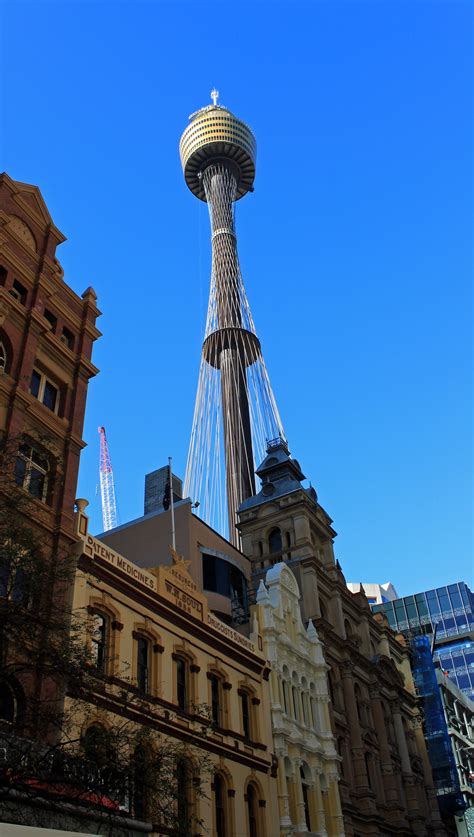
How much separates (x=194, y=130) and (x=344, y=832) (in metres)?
129

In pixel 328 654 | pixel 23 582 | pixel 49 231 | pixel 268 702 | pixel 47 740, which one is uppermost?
pixel 49 231

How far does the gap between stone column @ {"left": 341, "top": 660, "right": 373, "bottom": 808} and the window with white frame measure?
99.1ft

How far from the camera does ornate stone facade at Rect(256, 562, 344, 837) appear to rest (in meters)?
40.5

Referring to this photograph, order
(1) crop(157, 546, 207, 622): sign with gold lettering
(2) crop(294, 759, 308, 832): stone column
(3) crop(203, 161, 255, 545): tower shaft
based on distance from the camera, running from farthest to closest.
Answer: (3) crop(203, 161, 255, 545): tower shaft
(2) crop(294, 759, 308, 832): stone column
(1) crop(157, 546, 207, 622): sign with gold lettering

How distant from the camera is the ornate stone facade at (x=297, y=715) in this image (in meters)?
40.5

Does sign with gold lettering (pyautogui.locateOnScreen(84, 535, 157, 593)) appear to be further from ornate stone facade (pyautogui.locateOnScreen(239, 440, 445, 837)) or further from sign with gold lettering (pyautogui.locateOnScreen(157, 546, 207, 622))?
ornate stone facade (pyautogui.locateOnScreen(239, 440, 445, 837))

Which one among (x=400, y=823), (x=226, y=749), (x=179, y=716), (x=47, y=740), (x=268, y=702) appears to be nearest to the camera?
(x=47, y=740)

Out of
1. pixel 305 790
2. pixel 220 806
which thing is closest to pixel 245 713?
pixel 220 806

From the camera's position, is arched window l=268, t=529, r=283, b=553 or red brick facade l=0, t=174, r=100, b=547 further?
arched window l=268, t=529, r=283, b=553

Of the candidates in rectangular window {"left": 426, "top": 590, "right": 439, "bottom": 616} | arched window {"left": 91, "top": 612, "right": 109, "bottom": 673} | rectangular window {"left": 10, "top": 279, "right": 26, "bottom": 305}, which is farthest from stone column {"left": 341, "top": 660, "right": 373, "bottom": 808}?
rectangular window {"left": 426, "top": 590, "right": 439, "bottom": 616}

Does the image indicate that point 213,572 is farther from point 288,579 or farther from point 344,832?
point 344,832

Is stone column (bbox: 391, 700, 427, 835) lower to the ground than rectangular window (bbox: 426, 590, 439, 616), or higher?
lower

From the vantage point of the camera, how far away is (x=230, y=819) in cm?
3397

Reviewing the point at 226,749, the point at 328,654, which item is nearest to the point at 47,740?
the point at 226,749
